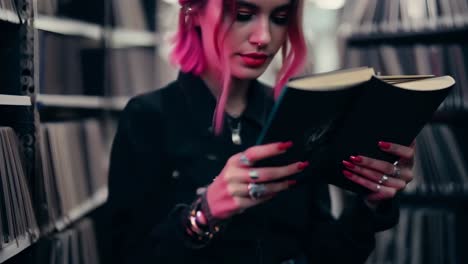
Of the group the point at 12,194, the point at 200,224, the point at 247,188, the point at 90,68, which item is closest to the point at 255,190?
the point at 247,188

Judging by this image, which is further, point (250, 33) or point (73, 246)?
point (73, 246)

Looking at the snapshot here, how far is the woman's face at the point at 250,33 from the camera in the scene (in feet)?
3.16

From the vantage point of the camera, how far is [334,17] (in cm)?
429

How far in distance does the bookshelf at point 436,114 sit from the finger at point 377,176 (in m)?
1.32

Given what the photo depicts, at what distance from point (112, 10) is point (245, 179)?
2.14 metres

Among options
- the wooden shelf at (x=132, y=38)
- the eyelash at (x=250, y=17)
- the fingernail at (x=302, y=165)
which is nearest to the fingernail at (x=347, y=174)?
the fingernail at (x=302, y=165)

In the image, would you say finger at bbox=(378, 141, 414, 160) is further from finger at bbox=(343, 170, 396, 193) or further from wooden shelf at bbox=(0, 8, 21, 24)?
wooden shelf at bbox=(0, 8, 21, 24)

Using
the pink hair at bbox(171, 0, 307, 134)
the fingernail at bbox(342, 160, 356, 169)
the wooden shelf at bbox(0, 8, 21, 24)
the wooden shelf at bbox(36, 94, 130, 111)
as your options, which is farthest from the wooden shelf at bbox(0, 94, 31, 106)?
the fingernail at bbox(342, 160, 356, 169)

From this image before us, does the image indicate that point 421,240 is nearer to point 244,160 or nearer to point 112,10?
point 244,160

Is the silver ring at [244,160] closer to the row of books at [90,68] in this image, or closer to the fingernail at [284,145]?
the fingernail at [284,145]

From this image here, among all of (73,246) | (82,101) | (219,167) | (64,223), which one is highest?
(219,167)

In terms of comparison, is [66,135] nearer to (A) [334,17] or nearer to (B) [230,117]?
(B) [230,117]

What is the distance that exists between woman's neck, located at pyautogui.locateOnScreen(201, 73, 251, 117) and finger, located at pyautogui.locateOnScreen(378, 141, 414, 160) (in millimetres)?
350

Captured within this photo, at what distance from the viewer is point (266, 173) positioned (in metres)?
0.79
